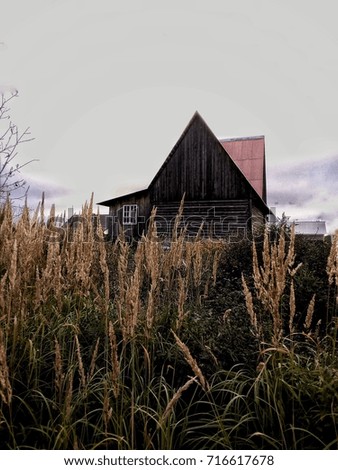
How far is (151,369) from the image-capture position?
8.85 feet

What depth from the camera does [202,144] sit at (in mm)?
20281

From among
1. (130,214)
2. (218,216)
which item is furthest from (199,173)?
(130,214)

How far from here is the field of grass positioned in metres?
2.10

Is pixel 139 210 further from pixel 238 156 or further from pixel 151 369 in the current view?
pixel 151 369

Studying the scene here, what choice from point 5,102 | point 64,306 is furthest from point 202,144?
point 64,306

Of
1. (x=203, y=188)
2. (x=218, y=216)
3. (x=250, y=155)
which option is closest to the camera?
(x=218, y=216)

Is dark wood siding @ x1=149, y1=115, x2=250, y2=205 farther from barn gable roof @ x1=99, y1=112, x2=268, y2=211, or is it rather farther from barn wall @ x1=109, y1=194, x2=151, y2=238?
barn wall @ x1=109, y1=194, x2=151, y2=238

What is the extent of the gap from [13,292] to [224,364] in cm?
146

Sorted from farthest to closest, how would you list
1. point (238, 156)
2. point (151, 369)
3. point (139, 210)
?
point (238, 156), point (139, 210), point (151, 369)

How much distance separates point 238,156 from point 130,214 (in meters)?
6.72

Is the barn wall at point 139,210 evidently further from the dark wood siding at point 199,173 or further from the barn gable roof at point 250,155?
the barn gable roof at point 250,155

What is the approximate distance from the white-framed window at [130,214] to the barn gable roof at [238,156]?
1.89ft

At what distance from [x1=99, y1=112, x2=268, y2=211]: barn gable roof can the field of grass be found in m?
16.7

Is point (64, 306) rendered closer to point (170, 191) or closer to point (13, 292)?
point (13, 292)
